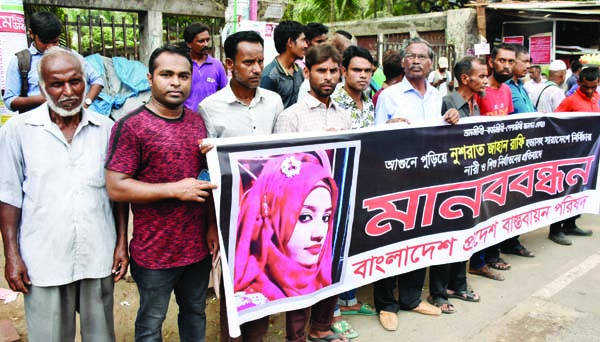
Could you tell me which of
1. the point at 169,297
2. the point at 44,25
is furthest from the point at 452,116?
the point at 44,25

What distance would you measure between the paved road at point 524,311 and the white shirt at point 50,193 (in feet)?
6.56

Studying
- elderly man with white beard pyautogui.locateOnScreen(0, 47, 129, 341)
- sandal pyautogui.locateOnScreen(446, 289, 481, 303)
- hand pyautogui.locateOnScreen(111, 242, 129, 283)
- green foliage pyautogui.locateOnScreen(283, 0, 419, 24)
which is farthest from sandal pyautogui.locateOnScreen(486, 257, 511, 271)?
green foliage pyautogui.locateOnScreen(283, 0, 419, 24)

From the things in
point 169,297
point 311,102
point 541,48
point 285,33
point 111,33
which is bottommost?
point 169,297

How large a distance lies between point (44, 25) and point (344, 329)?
10.3ft

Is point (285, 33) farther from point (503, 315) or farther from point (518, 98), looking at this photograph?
point (503, 315)

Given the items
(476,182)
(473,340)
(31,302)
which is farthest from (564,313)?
(31,302)

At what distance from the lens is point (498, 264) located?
4.56m

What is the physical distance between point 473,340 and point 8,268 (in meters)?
2.80

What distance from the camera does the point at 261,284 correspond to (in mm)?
2799

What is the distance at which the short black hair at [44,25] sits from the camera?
3756 millimetres

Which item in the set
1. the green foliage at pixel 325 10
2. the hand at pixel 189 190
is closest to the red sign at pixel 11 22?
the hand at pixel 189 190

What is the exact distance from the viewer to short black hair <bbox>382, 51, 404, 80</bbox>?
5.10m

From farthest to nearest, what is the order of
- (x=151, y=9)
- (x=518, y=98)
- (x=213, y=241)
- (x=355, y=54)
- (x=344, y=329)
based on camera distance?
(x=151, y=9) → (x=518, y=98) → (x=355, y=54) → (x=344, y=329) → (x=213, y=241)

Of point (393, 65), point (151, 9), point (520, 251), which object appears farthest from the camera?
point (151, 9)
